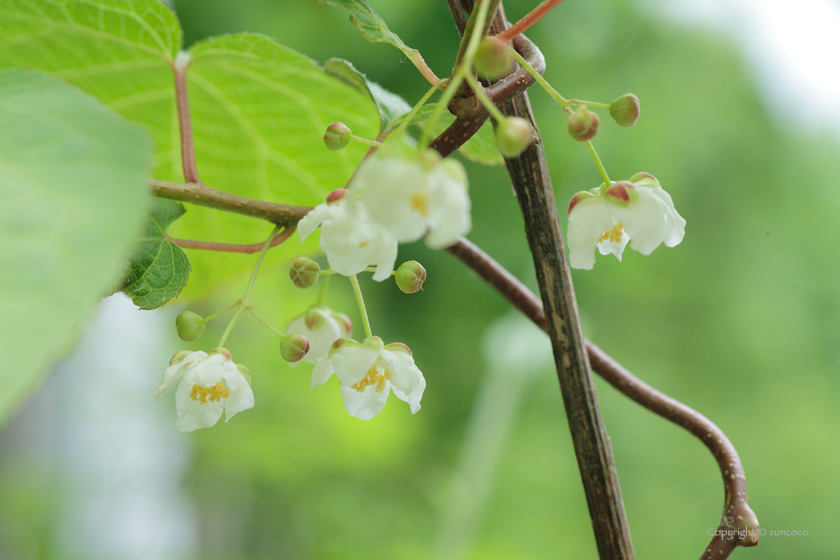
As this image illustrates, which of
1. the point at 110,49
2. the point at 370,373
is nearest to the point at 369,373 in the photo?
the point at 370,373

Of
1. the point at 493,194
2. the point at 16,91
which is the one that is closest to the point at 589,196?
the point at 16,91

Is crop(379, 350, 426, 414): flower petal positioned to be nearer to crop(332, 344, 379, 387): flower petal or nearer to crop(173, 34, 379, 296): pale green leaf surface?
crop(332, 344, 379, 387): flower petal

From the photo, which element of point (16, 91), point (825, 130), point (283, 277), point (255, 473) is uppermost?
point (825, 130)

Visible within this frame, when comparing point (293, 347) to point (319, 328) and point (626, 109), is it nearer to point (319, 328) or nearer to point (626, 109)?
point (319, 328)

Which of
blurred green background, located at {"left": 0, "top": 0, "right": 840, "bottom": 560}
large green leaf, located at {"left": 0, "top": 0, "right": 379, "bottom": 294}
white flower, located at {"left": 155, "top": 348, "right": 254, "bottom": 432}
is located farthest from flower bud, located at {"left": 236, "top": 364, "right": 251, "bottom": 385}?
blurred green background, located at {"left": 0, "top": 0, "right": 840, "bottom": 560}

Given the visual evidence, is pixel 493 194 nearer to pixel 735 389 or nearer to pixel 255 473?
pixel 255 473
